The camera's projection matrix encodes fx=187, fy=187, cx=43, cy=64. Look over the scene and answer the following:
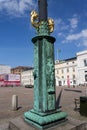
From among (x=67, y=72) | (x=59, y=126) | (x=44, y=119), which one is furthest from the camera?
(x=67, y=72)

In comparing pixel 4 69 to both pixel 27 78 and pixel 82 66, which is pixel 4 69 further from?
pixel 82 66

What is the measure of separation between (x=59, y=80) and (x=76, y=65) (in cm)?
1162

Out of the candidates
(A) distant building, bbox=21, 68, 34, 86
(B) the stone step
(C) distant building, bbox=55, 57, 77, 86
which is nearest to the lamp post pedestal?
(B) the stone step

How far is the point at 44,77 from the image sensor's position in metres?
5.43

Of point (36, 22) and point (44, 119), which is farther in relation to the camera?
point (36, 22)

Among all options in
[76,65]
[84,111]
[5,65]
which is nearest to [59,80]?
[76,65]

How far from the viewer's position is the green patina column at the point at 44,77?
5309mm

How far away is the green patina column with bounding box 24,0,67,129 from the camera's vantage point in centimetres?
531

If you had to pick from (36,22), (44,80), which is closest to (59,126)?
(44,80)

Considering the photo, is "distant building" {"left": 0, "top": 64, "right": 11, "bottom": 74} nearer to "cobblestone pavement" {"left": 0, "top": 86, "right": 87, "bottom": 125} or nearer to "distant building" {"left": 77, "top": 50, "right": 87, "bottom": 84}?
"distant building" {"left": 77, "top": 50, "right": 87, "bottom": 84}

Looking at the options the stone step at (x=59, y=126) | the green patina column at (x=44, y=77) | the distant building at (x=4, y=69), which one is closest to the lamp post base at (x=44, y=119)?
the green patina column at (x=44, y=77)

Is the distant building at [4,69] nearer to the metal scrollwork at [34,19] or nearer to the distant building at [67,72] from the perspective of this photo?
the distant building at [67,72]

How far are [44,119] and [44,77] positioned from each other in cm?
118

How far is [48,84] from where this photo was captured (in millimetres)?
5453
